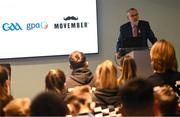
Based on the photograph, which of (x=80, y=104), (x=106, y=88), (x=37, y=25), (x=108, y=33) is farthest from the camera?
(x=108, y=33)

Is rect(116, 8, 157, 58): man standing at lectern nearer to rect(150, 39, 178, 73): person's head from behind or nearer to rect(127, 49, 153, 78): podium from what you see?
rect(127, 49, 153, 78): podium

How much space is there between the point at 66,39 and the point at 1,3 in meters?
1.13

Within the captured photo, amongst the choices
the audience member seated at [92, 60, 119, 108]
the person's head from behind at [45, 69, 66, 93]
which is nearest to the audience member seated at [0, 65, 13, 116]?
the person's head from behind at [45, 69, 66, 93]

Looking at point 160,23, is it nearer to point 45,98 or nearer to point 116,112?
point 116,112

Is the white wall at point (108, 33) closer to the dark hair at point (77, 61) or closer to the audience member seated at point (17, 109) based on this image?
the dark hair at point (77, 61)

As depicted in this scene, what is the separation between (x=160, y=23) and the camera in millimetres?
6613

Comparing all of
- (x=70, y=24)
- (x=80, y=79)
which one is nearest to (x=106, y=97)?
(x=80, y=79)

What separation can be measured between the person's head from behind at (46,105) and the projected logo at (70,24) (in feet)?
15.0

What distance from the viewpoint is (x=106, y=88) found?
123 inches

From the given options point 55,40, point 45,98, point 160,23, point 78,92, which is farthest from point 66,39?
point 45,98

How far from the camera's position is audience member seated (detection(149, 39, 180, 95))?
2996mm

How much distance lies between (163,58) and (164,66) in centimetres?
7

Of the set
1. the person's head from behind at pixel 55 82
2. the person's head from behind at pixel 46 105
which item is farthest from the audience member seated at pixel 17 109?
the person's head from behind at pixel 55 82

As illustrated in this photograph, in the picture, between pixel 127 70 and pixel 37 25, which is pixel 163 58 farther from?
pixel 37 25
